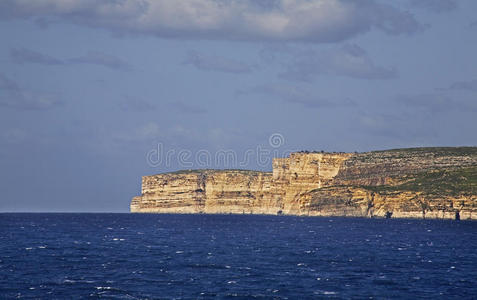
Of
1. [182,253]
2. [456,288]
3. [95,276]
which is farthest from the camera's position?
[182,253]

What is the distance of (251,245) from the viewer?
129000 millimetres

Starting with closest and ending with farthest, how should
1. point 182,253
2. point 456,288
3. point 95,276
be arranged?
point 456,288 → point 95,276 → point 182,253

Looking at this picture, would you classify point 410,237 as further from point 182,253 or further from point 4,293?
point 4,293

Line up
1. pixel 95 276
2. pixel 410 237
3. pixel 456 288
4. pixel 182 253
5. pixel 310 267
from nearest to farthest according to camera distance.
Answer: pixel 456 288
pixel 95 276
pixel 310 267
pixel 182 253
pixel 410 237

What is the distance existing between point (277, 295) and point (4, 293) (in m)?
26.0

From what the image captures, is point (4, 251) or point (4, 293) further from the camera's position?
point (4, 251)

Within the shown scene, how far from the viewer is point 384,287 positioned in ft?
255

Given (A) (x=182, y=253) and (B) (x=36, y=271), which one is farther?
(A) (x=182, y=253)

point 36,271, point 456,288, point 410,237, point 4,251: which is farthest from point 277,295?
point 410,237

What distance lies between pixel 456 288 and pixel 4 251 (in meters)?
66.8

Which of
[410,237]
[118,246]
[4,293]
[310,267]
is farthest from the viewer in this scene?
[410,237]

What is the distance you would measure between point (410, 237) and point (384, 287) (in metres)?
76.8

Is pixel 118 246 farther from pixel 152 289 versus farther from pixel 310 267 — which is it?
pixel 152 289

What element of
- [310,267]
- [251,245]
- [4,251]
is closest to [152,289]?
[310,267]
